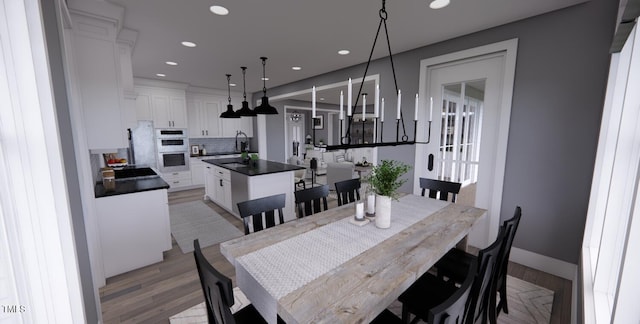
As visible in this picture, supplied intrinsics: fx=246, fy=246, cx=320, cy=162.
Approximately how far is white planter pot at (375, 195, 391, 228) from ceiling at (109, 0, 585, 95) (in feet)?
5.47

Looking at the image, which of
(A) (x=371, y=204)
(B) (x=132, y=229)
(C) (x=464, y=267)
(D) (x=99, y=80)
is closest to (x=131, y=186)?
(B) (x=132, y=229)

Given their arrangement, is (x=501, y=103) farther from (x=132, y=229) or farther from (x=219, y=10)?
(x=132, y=229)

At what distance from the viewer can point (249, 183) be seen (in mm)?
3490

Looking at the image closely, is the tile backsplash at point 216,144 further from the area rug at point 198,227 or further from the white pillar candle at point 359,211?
the white pillar candle at point 359,211

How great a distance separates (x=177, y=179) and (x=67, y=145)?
488 cm

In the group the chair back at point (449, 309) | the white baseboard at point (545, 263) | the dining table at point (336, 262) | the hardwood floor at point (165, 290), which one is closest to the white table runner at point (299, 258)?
the dining table at point (336, 262)

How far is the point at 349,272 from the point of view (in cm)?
118

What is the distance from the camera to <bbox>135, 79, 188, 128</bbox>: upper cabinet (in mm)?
5367

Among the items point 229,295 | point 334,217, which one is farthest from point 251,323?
point 334,217

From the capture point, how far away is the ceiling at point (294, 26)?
2.18 metres

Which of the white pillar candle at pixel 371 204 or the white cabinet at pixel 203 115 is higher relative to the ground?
the white cabinet at pixel 203 115

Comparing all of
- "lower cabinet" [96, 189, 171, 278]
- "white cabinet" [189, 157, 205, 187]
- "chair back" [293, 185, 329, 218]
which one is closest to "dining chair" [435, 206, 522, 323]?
"chair back" [293, 185, 329, 218]

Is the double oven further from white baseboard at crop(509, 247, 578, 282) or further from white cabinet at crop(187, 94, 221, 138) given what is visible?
white baseboard at crop(509, 247, 578, 282)

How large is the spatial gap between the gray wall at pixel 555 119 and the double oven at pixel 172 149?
237 inches
